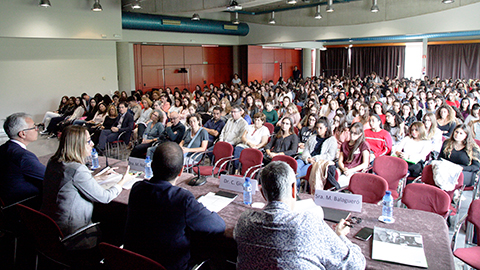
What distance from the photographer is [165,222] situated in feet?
6.60

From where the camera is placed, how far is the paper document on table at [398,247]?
2.05m

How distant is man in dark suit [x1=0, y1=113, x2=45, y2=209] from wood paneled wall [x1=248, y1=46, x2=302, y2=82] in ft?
48.5

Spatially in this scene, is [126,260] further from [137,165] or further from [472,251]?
[472,251]

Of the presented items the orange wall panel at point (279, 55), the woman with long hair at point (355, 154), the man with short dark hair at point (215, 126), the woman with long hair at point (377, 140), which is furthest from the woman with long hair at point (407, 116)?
the orange wall panel at point (279, 55)

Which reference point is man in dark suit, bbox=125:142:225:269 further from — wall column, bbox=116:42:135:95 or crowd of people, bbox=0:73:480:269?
wall column, bbox=116:42:135:95

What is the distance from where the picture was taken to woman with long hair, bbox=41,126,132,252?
8.85 ft

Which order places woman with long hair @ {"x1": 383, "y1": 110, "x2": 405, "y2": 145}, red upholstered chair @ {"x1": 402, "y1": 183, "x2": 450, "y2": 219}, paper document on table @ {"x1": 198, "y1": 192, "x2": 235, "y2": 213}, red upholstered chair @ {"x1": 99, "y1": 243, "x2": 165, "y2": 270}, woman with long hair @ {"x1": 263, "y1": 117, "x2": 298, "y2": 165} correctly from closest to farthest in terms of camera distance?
1. red upholstered chair @ {"x1": 99, "y1": 243, "x2": 165, "y2": 270}
2. paper document on table @ {"x1": 198, "y1": 192, "x2": 235, "y2": 213}
3. red upholstered chair @ {"x1": 402, "y1": 183, "x2": 450, "y2": 219}
4. woman with long hair @ {"x1": 263, "y1": 117, "x2": 298, "y2": 165}
5. woman with long hair @ {"x1": 383, "y1": 110, "x2": 405, "y2": 145}

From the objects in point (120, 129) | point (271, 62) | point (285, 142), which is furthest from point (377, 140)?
point (271, 62)

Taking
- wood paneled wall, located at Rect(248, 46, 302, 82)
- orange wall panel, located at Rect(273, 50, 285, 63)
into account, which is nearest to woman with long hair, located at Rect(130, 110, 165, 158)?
wood paneled wall, located at Rect(248, 46, 302, 82)

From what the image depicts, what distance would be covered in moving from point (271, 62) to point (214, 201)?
17.9m

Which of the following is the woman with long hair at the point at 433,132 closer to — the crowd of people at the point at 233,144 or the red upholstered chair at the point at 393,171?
the crowd of people at the point at 233,144

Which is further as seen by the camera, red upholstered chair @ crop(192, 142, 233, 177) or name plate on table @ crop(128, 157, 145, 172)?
red upholstered chair @ crop(192, 142, 233, 177)

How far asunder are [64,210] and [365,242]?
7.29 ft

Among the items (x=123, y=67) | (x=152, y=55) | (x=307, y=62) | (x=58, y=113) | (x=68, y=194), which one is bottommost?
(x=68, y=194)
